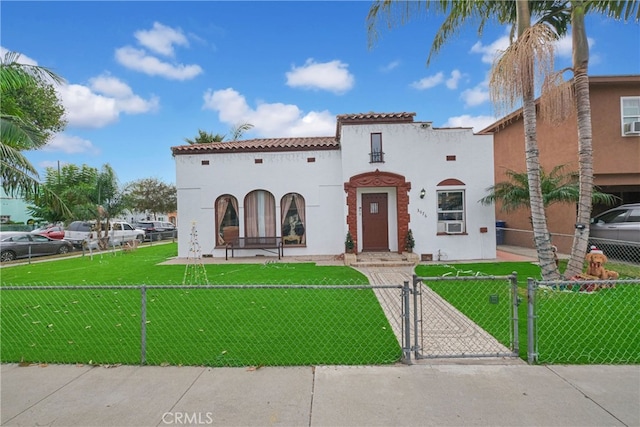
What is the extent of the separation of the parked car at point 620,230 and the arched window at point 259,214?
1108cm

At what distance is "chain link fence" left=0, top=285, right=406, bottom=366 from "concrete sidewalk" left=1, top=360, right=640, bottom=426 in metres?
0.34

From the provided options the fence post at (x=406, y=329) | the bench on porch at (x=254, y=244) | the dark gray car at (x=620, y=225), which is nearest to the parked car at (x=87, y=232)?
the bench on porch at (x=254, y=244)

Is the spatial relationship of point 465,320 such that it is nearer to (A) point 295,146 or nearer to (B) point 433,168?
(B) point 433,168

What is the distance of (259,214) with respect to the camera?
45.8 ft

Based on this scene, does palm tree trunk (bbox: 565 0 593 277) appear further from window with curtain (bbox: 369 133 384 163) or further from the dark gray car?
window with curtain (bbox: 369 133 384 163)

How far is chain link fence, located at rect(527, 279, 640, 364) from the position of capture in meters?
3.91

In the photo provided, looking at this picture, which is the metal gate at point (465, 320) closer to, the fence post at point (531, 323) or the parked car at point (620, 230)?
the fence post at point (531, 323)

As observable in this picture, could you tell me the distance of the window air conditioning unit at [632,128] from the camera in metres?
12.3

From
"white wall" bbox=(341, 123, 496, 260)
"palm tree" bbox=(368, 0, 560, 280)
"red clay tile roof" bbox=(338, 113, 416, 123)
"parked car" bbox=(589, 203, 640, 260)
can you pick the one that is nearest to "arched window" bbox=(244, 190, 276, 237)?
"white wall" bbox=(341, 123, 496, 260)

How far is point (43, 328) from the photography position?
210 inches

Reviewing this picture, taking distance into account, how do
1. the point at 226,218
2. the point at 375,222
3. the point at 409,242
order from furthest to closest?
the point at 226,218 < the point at 375,222 < the point at 409,242

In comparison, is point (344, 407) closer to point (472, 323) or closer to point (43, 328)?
point (472, 323)

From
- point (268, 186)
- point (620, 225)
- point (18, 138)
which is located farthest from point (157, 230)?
point (620, 225)

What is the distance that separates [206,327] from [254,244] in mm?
8423
